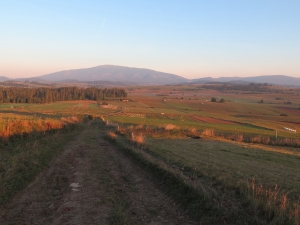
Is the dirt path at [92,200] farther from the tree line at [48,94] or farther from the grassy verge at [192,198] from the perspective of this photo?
the tree line at [48,94]

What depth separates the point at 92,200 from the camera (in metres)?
7.27

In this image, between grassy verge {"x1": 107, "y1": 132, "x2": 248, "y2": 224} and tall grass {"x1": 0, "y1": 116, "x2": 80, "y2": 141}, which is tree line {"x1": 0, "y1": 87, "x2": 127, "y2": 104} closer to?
tall grass {"x1": 0, "y1": 116, "x2": 80, "y2": 141}

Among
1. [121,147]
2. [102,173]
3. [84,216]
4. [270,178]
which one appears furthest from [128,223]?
[121,147]

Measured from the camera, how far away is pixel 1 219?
6.16 metres

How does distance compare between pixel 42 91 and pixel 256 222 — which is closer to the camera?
pixel 256 222

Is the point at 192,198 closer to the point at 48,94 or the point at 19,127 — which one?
the point at 19,127

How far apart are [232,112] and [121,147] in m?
69.9

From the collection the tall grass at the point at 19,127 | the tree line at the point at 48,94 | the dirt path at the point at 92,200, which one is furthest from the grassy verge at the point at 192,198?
the tree line at the point at 48,94

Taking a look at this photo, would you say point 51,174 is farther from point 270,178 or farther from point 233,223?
point 270,178

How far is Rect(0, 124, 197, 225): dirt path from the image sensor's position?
6.24 metres

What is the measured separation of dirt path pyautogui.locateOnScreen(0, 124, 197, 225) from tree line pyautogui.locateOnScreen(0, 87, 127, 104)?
97652 millimetres

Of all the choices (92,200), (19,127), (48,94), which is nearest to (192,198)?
(92,200)

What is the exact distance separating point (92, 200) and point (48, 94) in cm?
10682

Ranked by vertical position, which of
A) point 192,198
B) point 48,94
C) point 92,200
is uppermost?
point 192,198
